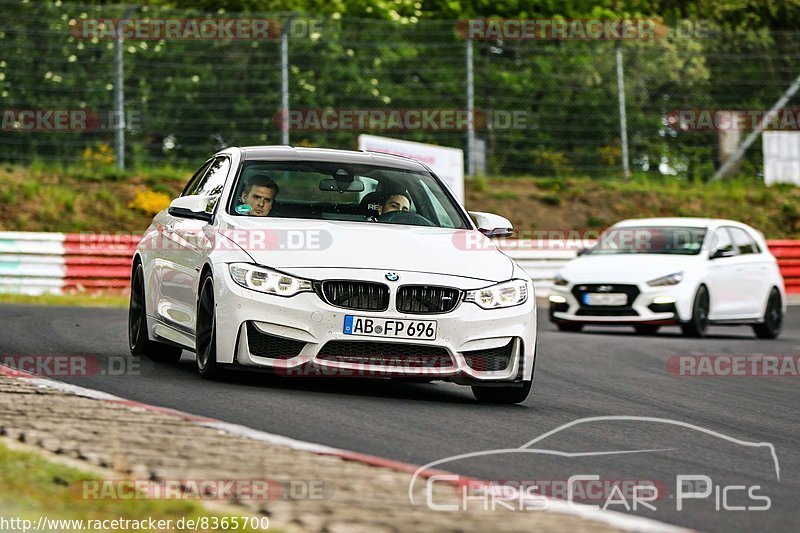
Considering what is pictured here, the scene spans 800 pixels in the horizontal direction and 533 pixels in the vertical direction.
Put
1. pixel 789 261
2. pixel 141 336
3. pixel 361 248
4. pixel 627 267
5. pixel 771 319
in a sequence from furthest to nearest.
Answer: pixel 789 261 → pixel 771 319 → pixel 627 267 → pixel 141 336 → pixel 361 248

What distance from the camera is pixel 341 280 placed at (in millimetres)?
8859

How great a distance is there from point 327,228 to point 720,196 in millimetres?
23375

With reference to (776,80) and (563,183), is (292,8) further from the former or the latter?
(776,80)

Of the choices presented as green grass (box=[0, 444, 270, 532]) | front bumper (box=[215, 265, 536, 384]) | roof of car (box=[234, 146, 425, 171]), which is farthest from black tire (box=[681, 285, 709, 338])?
green grass (box=[0, 444, 270, 532])

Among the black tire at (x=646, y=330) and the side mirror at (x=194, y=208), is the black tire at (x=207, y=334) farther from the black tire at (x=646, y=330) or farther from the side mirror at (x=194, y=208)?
the black tire at (x=646, y=330)

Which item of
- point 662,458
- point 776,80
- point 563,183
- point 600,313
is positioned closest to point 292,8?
point 563,183

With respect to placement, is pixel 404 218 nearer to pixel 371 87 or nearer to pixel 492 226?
pixel 492 226

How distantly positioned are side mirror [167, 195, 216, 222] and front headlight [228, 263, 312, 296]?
101 cm

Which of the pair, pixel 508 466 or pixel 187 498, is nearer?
pixel 187 498

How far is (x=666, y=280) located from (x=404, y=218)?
28.0 ft

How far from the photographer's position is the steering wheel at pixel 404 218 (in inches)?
396

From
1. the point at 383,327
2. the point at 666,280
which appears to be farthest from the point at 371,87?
the point at 383,327

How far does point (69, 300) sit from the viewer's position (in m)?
20.0

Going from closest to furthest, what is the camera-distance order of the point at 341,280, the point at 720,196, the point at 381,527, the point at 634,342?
the point at 381,527 → the point at 341,280 → the point at 634,342 → the point at 720,196
